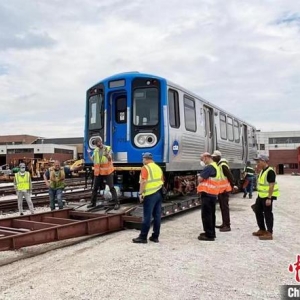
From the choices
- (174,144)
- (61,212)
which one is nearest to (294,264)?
(174,144)

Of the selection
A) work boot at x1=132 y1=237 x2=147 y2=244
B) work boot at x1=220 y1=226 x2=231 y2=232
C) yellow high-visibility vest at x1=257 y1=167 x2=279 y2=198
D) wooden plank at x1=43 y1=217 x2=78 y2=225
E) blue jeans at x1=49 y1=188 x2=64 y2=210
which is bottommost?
work boot at x1=220 y1=226 x2=231 y2=232

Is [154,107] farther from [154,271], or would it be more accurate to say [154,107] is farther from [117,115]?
[154,271]

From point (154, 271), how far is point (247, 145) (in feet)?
48.9

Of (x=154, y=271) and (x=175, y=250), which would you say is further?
(x=175, y=250)

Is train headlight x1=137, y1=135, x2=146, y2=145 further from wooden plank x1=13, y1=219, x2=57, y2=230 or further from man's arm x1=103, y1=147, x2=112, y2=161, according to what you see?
wooden plank x1=13, y1=219, x2=57, y2=230

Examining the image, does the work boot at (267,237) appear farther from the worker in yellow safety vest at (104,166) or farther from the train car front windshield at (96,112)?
the train car front windshield at (96,112)

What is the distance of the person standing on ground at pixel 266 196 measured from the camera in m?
7.66

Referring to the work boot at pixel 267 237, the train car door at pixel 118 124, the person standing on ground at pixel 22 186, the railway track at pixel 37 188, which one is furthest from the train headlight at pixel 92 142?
the railway track at pixel 37 188

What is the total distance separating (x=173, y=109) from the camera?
10.1m

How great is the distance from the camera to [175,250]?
6785 millimetres

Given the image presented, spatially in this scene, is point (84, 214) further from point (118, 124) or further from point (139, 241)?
point (118, 124)

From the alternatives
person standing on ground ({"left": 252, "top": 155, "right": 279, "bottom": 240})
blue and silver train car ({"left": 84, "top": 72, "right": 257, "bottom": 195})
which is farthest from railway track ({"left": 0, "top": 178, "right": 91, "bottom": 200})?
person standing on ground ({"left": 252, "top": 155, "right": 279, "bottom": 240})

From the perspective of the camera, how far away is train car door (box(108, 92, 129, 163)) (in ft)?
33.2

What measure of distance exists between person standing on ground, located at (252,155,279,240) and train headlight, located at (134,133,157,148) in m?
2.75
